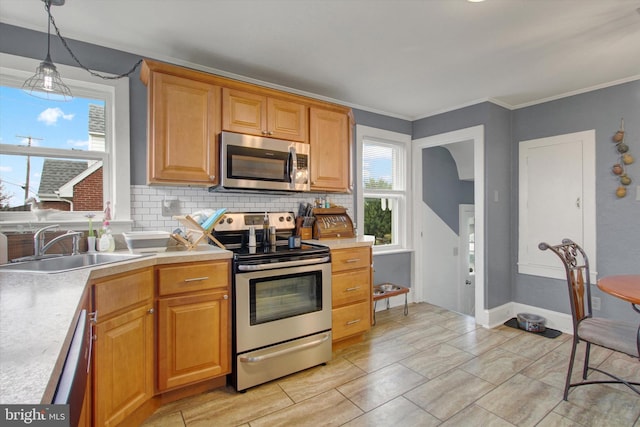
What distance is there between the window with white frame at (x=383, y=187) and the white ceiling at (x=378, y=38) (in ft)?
2.74

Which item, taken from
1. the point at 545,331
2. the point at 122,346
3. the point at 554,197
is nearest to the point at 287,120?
the point at 122,346

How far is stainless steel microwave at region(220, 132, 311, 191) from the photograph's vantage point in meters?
2.46

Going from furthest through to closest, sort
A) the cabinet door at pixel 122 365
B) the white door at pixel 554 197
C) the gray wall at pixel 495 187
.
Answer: the gray wall at pixel 495 187
the white door at pixel 554 197
the cabinet door at pixel 122 365

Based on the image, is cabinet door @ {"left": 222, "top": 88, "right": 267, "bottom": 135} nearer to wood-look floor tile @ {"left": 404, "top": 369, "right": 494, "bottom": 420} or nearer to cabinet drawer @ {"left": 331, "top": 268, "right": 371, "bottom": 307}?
cabinet drawer @ {"left": 331, "top": 268, "right": 371, "bottom": 307}

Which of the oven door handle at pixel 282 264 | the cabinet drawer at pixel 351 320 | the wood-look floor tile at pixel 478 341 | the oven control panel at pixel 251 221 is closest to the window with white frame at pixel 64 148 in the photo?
the oven control panel at pixel 251 221

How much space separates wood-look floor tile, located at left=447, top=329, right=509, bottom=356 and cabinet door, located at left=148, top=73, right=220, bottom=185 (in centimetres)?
261

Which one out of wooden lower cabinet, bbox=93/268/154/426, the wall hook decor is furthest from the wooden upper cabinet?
the wall hook decor

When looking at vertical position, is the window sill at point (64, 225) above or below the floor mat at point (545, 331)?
above

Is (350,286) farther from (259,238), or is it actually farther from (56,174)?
(56,174)

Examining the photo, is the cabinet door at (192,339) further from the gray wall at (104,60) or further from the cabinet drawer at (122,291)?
the gray wall at (104,60)

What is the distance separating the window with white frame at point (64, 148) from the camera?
2.09 m

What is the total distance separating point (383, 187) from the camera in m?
4.02

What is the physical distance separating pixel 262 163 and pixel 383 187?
6.23ft

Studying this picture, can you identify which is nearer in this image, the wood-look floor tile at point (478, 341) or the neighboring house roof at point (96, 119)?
the neighboring house roof at point (96, 119)
